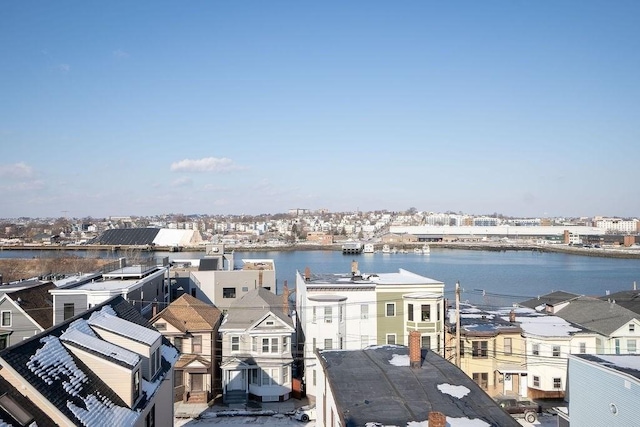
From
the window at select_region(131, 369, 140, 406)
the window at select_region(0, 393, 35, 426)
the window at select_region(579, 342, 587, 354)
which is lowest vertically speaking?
the window at select_region(579, 342, 587, 354)

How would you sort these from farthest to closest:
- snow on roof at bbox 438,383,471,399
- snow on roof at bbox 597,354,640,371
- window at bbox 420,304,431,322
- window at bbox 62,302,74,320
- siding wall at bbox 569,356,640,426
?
window at bbox 420,304,431,322
window at bbox 62,302,74,320
snow on roof at bbox 597,354,640,371
snow on roof at bbox 438,383,471,399
siding wall at bbox 569,356,640,426


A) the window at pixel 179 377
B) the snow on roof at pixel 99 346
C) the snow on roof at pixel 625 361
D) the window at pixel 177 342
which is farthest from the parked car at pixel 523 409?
the snow on roof at pixel 99 346

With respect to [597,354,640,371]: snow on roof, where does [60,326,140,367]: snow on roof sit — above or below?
above

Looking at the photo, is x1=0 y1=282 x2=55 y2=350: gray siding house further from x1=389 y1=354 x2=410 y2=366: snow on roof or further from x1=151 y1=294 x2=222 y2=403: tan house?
x1=389 y1=354 x2=410 y2=366: snow on roof

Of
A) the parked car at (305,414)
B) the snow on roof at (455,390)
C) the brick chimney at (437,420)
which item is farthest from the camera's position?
the parked car at (305,414)

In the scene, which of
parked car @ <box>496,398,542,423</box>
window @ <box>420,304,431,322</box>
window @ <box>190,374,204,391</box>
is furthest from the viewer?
window @ <box>420,304,431,322</box>

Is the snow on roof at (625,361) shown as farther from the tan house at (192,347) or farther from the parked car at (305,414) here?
the tan house at (192,347)

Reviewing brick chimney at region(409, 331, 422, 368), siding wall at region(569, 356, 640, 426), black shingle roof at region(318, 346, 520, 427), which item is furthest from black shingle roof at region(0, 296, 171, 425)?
siding wall at region(569, 356, 640, 426)

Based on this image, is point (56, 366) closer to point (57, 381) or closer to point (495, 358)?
point (57, 381)
